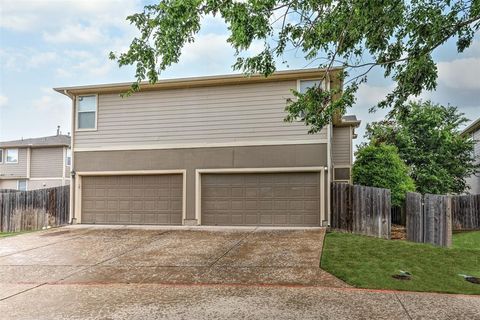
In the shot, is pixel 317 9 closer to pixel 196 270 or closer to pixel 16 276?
pixel 196 270

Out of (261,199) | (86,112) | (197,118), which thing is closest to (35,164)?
(86,112)

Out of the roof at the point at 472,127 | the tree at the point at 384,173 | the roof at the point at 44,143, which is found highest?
the roof at the point at 472,127

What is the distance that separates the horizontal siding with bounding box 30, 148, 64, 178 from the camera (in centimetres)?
2613

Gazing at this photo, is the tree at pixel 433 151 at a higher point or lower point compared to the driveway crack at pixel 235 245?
higher

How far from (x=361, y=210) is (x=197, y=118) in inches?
247

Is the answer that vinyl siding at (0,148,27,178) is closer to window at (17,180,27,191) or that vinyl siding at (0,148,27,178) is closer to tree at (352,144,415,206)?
window at (17,180,27,191)

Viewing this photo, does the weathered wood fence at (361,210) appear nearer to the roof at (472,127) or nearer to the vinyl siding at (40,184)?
the roof at (472,127)

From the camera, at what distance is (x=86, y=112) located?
45.7ft

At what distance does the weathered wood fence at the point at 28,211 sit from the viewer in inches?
530

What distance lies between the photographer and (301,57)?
7297mm

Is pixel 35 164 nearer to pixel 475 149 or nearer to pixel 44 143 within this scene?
pixel 44 143

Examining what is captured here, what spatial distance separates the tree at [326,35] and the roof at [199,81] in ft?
13.4

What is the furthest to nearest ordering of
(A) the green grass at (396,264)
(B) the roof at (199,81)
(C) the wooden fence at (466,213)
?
(C) the wooden fence at (466,213) → (B) the roof at (199,81) → (A) the green grass at (396,264)

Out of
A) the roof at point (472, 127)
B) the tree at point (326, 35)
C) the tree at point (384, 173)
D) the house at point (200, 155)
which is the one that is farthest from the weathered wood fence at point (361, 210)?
the roof at point (472, 127)
